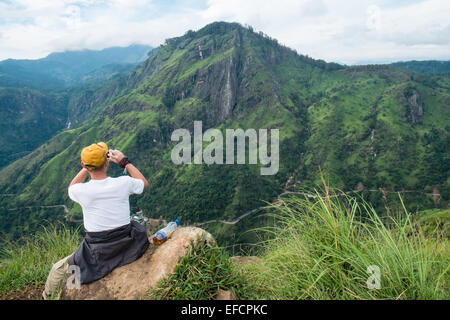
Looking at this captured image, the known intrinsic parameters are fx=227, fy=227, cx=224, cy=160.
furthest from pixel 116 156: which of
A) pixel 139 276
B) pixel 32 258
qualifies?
pixel 32 258

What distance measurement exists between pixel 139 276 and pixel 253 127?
151m

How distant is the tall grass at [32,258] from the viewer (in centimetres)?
411

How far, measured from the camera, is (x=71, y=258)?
3.48 meters

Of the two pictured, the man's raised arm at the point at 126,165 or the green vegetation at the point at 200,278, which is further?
the man's raised arm at the point at 126,165

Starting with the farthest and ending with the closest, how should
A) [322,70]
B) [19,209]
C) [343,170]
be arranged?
[322,70]
[19,209]
[343,170]

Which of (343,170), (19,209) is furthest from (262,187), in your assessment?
(19,209)

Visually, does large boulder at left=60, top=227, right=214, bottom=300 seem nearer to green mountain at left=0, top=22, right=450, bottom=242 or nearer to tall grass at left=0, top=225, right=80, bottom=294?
tall grass at left=0, top=225, right=80, bottom=294

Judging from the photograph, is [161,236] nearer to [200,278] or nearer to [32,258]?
[200,278]

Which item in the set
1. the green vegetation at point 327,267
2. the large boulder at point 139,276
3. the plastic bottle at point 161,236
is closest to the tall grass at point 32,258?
the green vegetation at point 327,267

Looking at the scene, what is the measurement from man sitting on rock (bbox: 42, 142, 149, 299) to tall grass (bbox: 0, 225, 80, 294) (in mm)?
957

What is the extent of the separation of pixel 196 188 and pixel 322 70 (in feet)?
487

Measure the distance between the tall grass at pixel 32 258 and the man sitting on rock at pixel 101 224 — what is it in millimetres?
957

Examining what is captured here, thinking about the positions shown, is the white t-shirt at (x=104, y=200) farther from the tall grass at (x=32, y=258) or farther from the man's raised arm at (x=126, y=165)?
the tall grass at (x=32, y=258)
